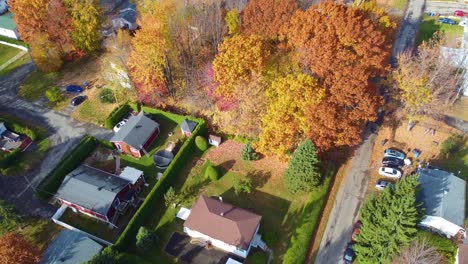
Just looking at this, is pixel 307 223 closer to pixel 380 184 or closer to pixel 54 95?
pixel 380 184

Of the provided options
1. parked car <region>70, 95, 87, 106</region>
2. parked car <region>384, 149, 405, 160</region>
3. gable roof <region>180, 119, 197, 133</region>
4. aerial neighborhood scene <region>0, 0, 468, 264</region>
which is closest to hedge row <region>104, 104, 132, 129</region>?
aerial neighborhood scene <region>0, 0, 468, 264</region>

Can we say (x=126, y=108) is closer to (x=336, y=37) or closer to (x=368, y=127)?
(x=336, y=37)

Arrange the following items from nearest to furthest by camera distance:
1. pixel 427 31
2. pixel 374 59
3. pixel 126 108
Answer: pixel 374 59 → pixel 126 108 → pixel 427 31

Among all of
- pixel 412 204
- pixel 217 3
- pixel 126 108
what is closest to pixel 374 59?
pixel 412 204

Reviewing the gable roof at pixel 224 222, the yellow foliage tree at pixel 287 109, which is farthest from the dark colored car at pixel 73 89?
the yellow foliage tree at pixel 287 109

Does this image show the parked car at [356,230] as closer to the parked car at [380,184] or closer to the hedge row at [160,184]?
the parked car at [380,184]
